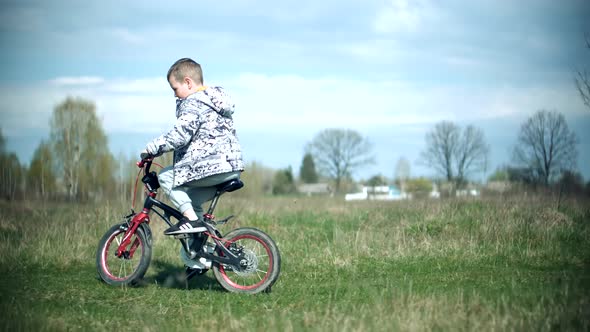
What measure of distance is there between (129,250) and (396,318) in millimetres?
3175

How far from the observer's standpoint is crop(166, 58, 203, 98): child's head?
573 cm

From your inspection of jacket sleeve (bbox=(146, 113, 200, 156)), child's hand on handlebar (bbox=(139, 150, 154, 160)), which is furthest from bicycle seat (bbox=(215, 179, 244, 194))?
child's hand on handlebar (bbox=(139, 150, 154, 160))

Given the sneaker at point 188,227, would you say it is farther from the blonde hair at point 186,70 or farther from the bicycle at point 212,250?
the blonde hair at point 186,70

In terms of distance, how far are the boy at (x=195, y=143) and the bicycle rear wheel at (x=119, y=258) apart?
1.41 ft

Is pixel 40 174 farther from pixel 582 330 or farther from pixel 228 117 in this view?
pixel 582 330

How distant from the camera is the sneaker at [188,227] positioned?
18.4ft

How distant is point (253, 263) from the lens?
5.57m

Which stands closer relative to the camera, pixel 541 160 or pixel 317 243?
pixel 317 243

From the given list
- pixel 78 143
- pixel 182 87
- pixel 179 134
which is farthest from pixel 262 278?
pixel 78 143

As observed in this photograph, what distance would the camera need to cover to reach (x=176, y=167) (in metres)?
5.60

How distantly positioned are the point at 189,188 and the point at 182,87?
1005 mm

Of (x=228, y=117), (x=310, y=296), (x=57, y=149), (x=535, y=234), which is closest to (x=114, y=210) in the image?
(x=228, y=117)

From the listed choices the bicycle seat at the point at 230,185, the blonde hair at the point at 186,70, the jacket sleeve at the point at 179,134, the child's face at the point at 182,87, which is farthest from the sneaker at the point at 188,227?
the blonde hair at the point at 186,70

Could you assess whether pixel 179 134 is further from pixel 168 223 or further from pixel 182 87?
A: pixel 168 223
